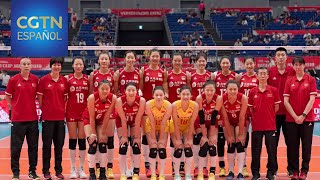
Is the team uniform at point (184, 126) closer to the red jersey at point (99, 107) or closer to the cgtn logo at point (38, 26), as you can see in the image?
the red jersey at point (99, 107)

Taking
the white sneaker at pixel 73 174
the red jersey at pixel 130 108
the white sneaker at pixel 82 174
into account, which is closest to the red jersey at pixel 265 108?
the red jersey at pixel 130 108

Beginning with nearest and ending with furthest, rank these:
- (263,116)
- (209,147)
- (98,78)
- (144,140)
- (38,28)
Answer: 1. (263,116)
2. (209,147)
3. (144,140)
4. (98,78)
5. (38,28)

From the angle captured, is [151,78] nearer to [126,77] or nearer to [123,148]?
[126,77]

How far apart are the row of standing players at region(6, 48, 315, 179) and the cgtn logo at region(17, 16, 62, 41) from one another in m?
6.58

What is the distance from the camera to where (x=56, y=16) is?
14977mm

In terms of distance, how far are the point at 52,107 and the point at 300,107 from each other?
4177mm

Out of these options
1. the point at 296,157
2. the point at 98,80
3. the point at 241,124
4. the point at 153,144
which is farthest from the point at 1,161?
the point at 296,157

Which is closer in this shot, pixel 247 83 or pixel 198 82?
pixel 247 83

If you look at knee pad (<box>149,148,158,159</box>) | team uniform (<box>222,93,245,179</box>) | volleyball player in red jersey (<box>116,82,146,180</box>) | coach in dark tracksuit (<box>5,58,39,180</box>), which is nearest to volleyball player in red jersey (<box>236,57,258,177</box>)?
team uniform (<box>222,93,245,179</box>)

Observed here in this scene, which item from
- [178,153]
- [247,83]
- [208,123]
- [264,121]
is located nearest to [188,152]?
[178,153]

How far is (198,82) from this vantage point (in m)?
9.26

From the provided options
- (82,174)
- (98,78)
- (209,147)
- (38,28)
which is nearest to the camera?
(209,147)

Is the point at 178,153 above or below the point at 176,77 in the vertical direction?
below

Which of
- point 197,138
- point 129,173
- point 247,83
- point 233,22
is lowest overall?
point 129,173
